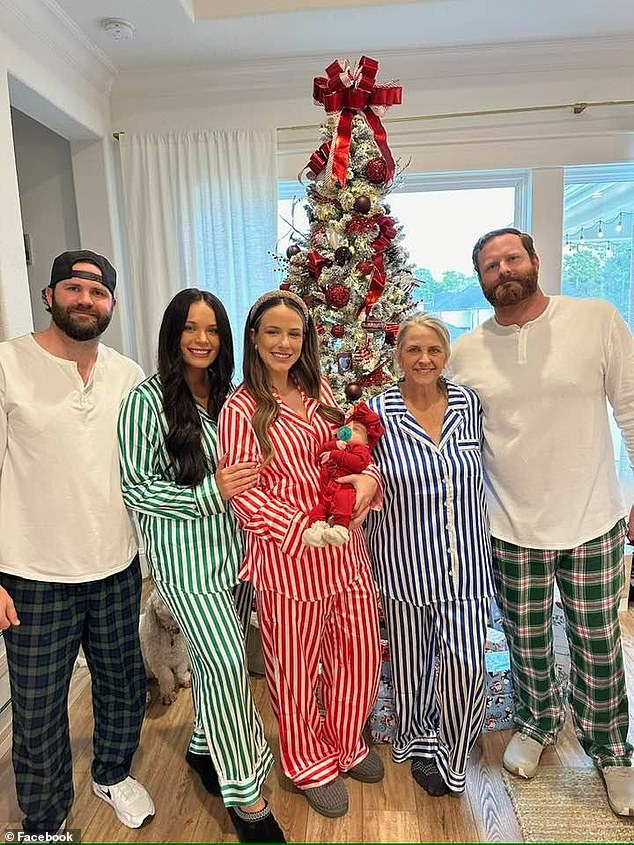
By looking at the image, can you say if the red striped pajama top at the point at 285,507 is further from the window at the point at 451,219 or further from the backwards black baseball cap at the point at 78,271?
the window at the point at 451,219

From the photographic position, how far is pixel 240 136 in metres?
3.41

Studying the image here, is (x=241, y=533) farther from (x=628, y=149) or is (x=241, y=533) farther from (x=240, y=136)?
(x=628, y=149)

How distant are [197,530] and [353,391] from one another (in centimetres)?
110

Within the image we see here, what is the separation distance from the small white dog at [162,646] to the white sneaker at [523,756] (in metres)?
1.24

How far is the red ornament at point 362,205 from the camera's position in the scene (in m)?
2.50

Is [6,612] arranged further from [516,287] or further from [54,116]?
[54,116]

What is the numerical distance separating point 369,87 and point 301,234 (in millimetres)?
648

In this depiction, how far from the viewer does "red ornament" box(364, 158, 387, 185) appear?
8.25 feet

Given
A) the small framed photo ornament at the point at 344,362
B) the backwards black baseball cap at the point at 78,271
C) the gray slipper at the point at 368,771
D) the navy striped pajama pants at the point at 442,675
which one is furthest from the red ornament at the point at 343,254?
the gray slipper at the point at 368,771


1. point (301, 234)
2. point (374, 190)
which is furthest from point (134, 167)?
point (374, 190)

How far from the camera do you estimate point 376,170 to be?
251 centimetres

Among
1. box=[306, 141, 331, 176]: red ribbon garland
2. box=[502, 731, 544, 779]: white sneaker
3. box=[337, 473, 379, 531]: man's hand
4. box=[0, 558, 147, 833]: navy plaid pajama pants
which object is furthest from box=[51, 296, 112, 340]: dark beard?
box=[502, 731, 544, 779]: white sneaker

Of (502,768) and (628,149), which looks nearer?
(502,768)

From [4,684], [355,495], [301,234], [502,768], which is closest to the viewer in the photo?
[355,495]
